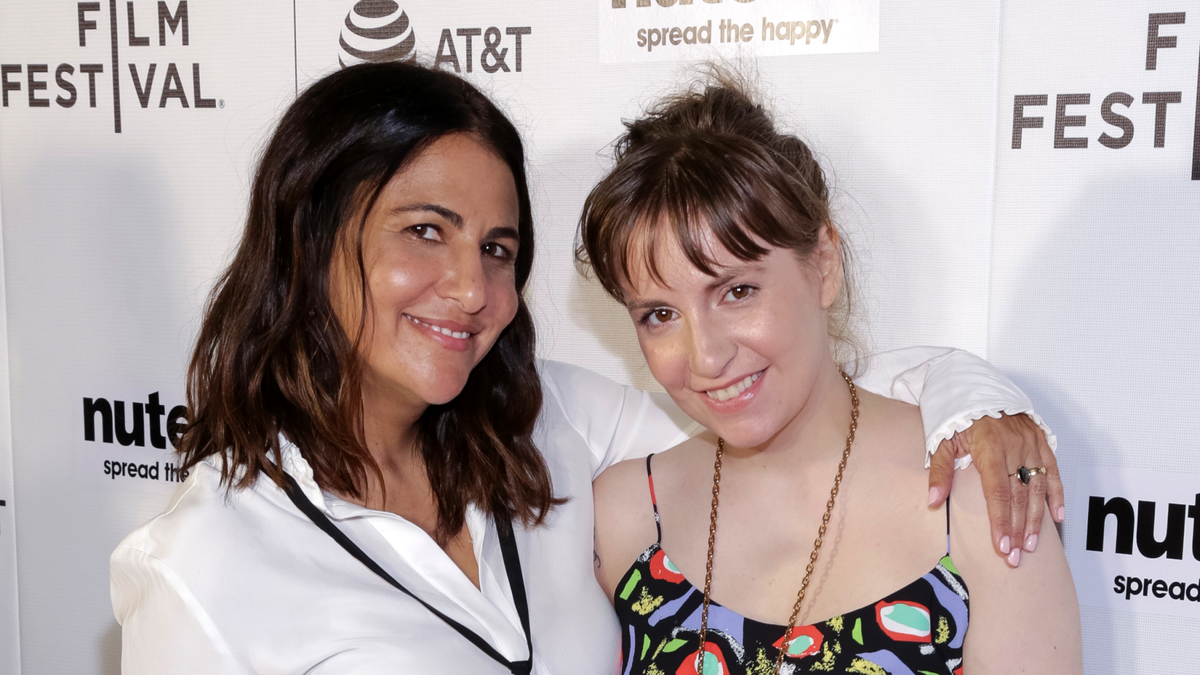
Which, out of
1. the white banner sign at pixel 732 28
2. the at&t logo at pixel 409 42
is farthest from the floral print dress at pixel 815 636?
the at&t logo at pixel 409 42

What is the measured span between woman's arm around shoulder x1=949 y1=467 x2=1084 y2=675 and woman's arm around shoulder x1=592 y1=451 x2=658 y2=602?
53cm

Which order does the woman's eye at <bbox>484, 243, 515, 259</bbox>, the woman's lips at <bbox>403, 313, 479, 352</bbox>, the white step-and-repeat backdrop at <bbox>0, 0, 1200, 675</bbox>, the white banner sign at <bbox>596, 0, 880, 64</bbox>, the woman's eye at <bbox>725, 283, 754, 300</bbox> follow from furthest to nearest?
1. the white banner sign at <bbox>596, 0, 880, 64</bbox>
2. the white step-and-repeat backdrop at <bbox>0, 0, 1200, 675</bbox>
3. the woman's eye at <bbox>484, 243, 515, 259</bbox>
4. the woman's lips at <bbox>403, 313, 479, 352</bbox>
5. the woman's eye at <bbox>725, 283, 754, 300</bbox>

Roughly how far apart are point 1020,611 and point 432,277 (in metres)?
0.98

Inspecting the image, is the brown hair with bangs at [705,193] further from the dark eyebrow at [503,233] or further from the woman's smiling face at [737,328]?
the dark eyebrow at [503,233]

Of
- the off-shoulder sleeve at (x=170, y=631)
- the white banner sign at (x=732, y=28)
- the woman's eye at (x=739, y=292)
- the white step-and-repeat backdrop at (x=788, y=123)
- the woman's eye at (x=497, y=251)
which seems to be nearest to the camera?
the off-shoulder sleeve at (x=170, y=631)

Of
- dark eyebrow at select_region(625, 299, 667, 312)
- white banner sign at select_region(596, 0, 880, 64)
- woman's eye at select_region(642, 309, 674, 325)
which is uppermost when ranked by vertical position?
white banner sign at select_region(596, 0, 880, 64)

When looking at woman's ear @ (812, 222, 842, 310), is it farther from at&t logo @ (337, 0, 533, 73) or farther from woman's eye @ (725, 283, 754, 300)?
at&t logo @ (337, 0, 533, 73)

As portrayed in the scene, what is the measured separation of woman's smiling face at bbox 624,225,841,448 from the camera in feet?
4.45

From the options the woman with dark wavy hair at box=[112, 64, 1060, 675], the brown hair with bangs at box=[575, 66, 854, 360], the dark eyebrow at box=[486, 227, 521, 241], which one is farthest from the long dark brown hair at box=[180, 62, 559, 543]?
the brown hair with bangs at box=[575, 66, 854, 360]

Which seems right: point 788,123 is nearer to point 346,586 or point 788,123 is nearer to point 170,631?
point 346,586

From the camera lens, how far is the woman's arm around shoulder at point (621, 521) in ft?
5.48

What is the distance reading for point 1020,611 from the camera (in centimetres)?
130

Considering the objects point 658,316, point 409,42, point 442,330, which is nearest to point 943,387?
point 658,316

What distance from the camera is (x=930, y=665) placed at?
1.35 meters
